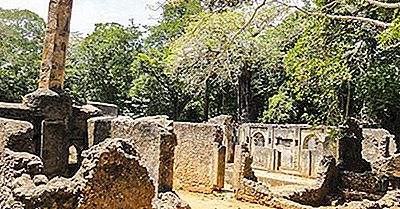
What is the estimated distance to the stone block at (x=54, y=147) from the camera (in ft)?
34.8

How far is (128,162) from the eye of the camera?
565 cm

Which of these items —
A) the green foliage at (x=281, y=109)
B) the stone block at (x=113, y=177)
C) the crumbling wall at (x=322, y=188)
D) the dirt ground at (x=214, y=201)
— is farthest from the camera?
the green foliage at (x=281, y=109)

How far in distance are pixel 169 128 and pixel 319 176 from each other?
585 cm

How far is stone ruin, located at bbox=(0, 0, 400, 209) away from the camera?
5281 millimetres

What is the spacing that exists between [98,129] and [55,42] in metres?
3.01

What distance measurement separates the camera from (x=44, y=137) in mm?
10633

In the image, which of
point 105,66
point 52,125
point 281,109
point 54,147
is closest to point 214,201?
point 54,147

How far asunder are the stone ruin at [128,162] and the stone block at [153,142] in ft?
0.08

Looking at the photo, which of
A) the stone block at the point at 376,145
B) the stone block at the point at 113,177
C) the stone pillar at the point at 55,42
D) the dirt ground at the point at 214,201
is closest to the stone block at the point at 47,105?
the stone pillar at the point at 55,42

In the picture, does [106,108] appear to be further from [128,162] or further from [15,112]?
[128,162]

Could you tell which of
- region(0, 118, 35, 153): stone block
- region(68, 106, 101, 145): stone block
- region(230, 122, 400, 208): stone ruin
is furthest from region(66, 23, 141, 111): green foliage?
region(0, 118, 35, 153): stone block

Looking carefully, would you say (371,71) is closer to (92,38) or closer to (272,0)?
(272,0)

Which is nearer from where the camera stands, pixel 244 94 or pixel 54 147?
pixel 54 147

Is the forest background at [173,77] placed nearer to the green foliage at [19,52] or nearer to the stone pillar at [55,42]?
the green foliage at [19,52]
